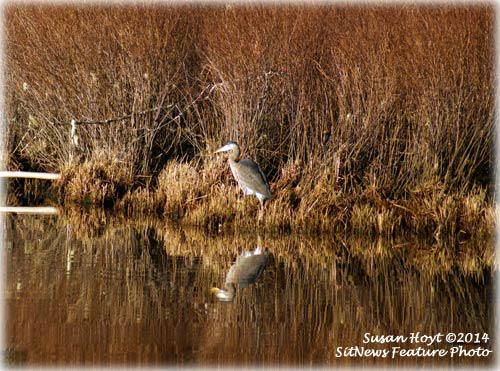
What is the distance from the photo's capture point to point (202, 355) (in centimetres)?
639

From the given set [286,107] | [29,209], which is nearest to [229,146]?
[286,107]

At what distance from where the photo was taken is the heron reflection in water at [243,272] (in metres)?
8.32

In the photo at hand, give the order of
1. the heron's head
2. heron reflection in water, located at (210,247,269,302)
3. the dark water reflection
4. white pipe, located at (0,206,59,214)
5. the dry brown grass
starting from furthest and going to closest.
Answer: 1. white pipe, located at (0,206,59,214)
2. the heron's head
3. the dry brown grass
4. heron reflection in water, located at (210,247,269,302)
5. the dark water reflection

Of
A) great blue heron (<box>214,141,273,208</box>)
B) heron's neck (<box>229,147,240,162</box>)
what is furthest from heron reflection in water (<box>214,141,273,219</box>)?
heron's neck (<box>229,147,240,162</box>)

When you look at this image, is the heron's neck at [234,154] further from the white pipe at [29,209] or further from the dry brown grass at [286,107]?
the white pipe at [29,209]

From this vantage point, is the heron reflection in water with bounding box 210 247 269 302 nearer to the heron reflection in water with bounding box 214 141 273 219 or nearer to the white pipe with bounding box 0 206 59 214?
the heron reflection in water with bounding box 214 141 273 219

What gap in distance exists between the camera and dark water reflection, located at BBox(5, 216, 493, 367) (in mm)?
6605

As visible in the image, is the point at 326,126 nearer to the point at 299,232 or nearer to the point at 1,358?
the point at 299,232

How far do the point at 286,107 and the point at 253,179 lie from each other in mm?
1896

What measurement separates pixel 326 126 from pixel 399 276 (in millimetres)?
3618

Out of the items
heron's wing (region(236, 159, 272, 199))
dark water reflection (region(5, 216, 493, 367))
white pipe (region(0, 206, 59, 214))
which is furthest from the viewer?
white pipe (region(0, 206, 59, 214))

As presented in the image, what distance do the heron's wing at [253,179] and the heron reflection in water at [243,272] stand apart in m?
1.08

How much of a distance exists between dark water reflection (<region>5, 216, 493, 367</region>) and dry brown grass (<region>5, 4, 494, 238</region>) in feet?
2.99

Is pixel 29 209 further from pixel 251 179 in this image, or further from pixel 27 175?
pixel 251 179
